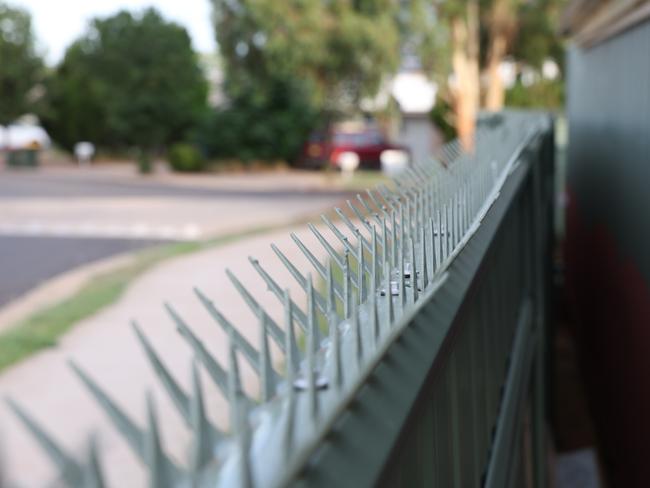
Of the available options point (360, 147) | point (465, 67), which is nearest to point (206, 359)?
point (465, 67)

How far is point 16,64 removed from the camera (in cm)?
4269

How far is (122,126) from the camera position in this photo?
3747 cm

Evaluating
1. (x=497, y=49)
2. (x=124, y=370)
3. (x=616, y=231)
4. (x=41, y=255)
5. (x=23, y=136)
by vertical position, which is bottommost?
Answer: (x=41, y=255)

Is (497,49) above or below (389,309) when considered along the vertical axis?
above

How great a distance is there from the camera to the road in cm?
1609

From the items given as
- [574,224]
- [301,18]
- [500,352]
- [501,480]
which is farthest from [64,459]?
[301,18]

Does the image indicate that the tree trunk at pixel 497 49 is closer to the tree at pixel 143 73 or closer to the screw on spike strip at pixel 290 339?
the tree at pixel 143 73

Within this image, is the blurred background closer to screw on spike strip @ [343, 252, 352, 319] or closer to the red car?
the red car

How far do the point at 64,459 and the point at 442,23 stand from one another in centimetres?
2925

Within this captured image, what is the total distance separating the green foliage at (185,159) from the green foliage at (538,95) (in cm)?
1169

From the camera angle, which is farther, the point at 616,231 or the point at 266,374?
the point at 616,231

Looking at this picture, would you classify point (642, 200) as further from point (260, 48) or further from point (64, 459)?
point (260, 48)

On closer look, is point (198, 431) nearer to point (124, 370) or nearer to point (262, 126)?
point (124, 370)

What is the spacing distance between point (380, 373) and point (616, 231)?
207 inches
